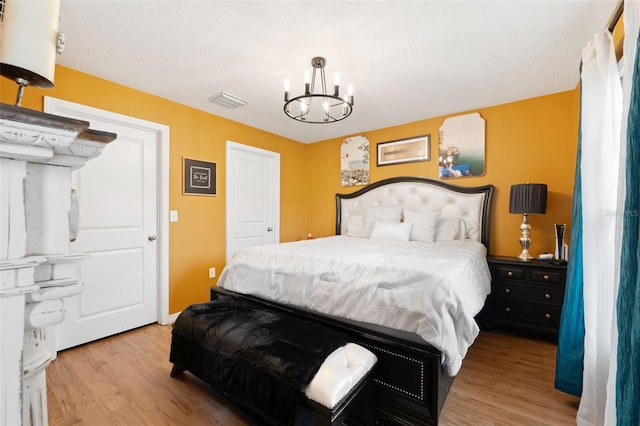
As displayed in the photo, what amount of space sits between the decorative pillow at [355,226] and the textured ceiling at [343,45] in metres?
1.58

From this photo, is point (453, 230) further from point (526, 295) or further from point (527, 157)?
point (527, 157)

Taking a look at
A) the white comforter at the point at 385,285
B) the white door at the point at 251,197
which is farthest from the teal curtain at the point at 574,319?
the white door at the point at 251,197

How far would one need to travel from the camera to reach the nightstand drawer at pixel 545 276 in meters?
2.52

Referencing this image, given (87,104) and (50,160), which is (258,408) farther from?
(87,104)

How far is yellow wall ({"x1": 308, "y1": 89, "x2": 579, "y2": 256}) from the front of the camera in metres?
2.87

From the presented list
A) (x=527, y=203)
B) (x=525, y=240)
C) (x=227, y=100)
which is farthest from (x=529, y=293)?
(x=227, y=100)

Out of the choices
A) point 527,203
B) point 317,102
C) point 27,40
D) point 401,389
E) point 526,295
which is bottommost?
point 401,389

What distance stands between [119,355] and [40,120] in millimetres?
2557

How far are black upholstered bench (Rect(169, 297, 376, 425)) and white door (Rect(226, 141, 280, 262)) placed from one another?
1964 mm

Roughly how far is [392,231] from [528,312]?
4.80 feet

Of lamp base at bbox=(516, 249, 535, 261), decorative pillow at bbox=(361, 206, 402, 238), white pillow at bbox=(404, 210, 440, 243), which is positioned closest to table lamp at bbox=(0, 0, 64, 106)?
white pillow at bbox=(404, 210, 440, 243)

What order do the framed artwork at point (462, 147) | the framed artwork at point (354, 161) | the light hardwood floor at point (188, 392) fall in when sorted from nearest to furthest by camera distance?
the light hardwood floor at point (188, 392) → the framed artwork at point (462, 147) → the framed artwork at point (354, 161)

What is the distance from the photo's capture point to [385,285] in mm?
1733

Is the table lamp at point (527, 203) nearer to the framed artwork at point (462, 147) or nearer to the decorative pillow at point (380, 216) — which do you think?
the framed artwork at point (462, 147)
